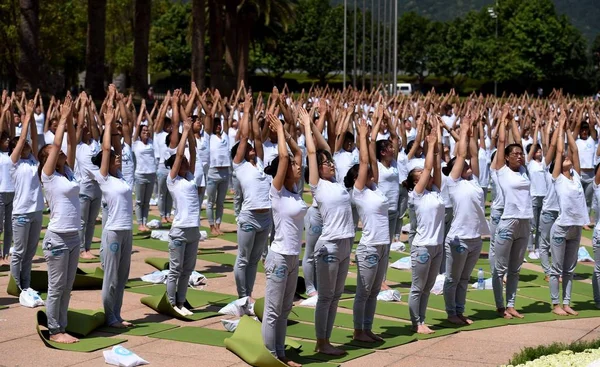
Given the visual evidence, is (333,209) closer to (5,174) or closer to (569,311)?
(569,311)

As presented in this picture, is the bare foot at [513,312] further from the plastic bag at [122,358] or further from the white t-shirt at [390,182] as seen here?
the plastic bag at [122,358]

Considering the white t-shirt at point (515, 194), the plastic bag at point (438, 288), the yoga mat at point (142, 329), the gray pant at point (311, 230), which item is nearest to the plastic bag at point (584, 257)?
the plastic bag at point (438, 288)

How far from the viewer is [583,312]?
1302 centimetres

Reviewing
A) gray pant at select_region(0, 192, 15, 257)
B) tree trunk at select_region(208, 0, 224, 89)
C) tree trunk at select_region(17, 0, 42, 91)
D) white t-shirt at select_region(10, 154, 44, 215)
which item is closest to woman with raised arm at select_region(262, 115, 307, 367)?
white t-shirt at select_region(10, 154, 44, 215)

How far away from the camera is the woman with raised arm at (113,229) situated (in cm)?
1123

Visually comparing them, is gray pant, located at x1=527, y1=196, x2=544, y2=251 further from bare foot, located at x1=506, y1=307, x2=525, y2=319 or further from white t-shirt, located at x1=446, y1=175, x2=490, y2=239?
white t-shirt, located at x1=446, y1=175, x2=490, y2=239

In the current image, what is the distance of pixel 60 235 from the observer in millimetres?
10688

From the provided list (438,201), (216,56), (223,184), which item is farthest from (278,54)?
(438,201)

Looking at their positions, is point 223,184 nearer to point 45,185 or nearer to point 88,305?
point 88,305

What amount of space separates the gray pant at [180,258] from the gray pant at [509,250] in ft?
10.9

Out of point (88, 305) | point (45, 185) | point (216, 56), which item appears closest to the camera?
point (45, 185)

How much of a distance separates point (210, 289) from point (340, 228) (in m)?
3.91

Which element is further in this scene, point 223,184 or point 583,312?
point 223,184

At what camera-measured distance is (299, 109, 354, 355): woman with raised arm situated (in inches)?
404
